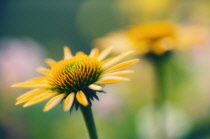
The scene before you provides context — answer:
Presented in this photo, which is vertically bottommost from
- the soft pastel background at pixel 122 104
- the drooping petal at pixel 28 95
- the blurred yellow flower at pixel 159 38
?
the soft pastel background at pixel 122 104

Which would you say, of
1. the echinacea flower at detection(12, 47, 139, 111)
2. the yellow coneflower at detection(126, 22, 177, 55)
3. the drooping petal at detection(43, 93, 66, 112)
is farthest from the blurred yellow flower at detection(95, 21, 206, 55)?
the drooping petal at detection(43, 93, 66, 112)

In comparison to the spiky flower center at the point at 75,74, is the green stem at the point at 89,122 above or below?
below

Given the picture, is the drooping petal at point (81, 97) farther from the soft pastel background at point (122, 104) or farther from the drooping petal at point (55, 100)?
the soft pastel background at point (122, 104)

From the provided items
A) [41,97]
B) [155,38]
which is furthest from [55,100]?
[155,38]

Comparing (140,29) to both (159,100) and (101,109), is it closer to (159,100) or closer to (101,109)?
(159,100)

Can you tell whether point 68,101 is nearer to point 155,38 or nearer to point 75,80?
point 75,80

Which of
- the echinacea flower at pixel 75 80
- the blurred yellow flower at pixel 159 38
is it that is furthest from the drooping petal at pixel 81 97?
the blurred yellow flower at pixel 159 38

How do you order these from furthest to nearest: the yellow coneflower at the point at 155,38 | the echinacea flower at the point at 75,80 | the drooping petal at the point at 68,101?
1. the yellow coneflower at the point at 155,38
2. the echinacea flower at the point at 75,80
3. the drooping petal at the point at 68,101
